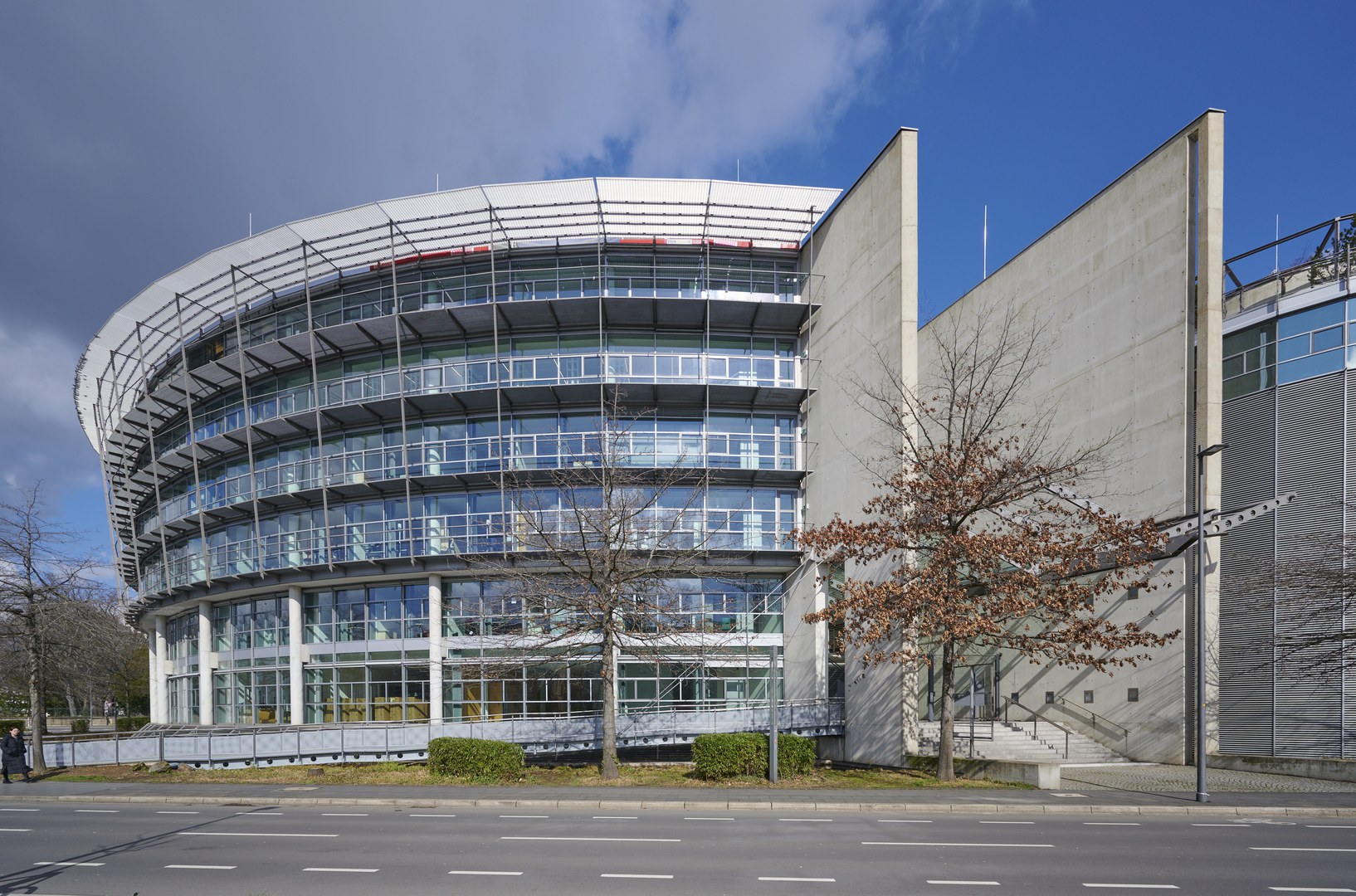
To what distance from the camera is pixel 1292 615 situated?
22.3 meters

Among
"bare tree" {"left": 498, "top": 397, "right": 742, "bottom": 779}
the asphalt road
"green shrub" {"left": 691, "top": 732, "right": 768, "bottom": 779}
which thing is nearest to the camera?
the asphalt road

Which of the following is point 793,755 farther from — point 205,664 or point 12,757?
point 205,664

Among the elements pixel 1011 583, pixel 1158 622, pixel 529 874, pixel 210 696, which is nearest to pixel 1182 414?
A: pixel 1158 622

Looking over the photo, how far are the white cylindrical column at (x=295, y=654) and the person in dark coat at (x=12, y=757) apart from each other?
8967mm

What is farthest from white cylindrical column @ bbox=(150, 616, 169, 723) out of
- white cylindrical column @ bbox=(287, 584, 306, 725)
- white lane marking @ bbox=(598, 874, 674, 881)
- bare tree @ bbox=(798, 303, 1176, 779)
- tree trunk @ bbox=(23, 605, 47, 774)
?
white lane marking @ bbox=(598, 874, 674, 881)

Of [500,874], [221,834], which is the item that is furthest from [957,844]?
[221,834]

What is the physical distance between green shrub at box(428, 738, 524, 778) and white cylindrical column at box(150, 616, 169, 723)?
27860mm

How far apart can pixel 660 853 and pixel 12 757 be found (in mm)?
20888

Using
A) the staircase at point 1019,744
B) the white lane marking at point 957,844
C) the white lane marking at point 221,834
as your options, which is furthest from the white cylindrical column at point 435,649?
the white lane marking at point 957,844

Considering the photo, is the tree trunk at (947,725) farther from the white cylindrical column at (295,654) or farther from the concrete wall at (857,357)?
the white cylindrical column at (295,654)

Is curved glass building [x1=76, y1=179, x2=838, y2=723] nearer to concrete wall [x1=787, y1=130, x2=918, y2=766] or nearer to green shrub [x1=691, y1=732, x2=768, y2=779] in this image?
concrete wall [x1=787, y1=130, x2=918, y2=766]

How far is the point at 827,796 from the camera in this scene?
17.5m

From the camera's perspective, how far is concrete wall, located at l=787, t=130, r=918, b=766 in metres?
24.3

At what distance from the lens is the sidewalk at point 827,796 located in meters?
16.5
